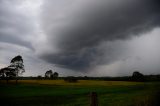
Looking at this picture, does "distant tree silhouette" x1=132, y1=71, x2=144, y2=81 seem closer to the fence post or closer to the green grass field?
the green grass field

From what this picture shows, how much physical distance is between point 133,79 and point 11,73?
5839cm

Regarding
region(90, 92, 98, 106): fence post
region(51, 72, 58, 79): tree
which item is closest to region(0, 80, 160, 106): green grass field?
region(90, 92, 98, 106): fence post

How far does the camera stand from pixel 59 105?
24359mm

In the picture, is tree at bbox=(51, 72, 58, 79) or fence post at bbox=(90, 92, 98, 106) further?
tree at bbox=(51, 72, 58, 79)

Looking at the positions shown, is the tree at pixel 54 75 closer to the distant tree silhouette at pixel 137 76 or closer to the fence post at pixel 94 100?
the distant tree silhouette at pixel 137 76

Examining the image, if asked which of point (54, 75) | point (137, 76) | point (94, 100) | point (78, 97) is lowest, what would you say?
point (78, 97)

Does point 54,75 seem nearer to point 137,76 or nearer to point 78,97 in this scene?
point 137,76

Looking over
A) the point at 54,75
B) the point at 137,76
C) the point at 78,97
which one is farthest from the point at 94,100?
the point at 54,75

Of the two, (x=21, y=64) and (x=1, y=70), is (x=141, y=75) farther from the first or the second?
(x=1, y=70)

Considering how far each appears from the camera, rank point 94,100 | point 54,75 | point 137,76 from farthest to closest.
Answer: point 54,75
point 137,76
point 94,100

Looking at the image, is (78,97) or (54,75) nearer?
(78,97)

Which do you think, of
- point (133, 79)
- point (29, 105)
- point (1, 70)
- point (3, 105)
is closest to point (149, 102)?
point (29, 105)

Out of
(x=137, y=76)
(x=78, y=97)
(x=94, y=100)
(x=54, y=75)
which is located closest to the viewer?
(x=94, y=100)

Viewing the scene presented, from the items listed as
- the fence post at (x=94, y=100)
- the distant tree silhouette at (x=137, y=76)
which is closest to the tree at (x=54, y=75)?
the distant tree silhouette at (x=137, y=76)
